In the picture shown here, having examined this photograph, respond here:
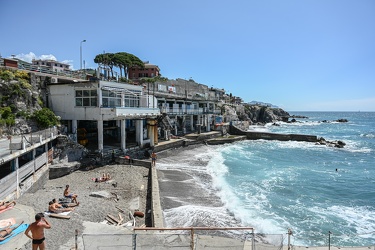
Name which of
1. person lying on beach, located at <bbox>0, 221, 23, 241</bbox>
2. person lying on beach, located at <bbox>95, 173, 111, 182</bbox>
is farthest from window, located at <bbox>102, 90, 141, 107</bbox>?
person lying on beach, located at <bbox>0, 221, 23, 241</bbox>

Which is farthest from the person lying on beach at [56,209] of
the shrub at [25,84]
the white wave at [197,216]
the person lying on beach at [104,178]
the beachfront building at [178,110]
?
the beachfront building at [178,110]

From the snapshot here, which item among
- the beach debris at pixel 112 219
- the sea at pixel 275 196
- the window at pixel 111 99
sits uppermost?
the window at pixel 111 99

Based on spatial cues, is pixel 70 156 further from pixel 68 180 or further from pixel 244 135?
pixel 244 135

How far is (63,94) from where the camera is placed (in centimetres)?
2452

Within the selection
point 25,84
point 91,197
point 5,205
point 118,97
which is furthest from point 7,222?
point 25,84

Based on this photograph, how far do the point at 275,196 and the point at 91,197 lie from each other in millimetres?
13224

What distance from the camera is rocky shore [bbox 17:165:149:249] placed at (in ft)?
31.0

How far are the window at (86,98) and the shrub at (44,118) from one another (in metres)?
2.81

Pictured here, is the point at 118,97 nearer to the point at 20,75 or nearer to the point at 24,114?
the point at 24,114

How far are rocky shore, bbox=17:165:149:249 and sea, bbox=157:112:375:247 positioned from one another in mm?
1953

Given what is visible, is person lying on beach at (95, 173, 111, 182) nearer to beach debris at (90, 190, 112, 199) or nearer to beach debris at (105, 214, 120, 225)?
beach debris at (90, 190, 112, 199)

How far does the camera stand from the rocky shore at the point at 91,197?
9.43 m

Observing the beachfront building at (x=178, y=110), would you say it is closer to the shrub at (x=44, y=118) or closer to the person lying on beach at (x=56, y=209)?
the shrub at (x=44, y=118)

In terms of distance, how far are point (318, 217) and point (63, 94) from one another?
2526 centimetres
